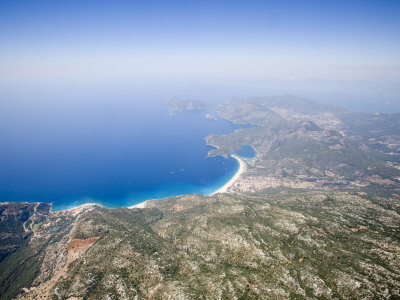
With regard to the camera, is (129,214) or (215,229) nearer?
(215,229)

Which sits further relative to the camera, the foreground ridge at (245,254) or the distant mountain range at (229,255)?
the distant mountain range at (229,255)

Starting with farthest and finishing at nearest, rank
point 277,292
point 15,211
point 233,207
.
→ point 15,211, point 233,207, point 277,292

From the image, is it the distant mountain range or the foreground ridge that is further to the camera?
the distant mountain range

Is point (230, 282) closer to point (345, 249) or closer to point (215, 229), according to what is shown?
point (215, 229)

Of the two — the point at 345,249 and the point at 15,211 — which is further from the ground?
the point at 345,249

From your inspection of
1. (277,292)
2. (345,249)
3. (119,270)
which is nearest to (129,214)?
(119,270)

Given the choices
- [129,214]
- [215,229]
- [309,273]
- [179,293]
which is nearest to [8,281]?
[129,214]

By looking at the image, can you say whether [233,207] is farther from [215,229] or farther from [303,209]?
[303,209]

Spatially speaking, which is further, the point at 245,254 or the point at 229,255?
the point at 229,255

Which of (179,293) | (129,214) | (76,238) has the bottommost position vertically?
(129,214)

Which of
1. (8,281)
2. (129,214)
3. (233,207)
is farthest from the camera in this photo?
(129,214)

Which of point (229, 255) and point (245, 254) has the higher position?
point (245, 254)
